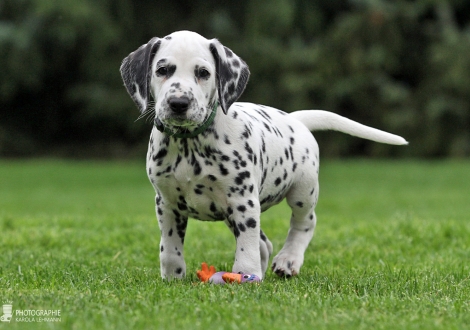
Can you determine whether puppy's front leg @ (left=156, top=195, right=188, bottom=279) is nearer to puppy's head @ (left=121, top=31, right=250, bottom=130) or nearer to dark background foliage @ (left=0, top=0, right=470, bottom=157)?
puppy's head @ (left=121, top=31, right=250, bottom=130)

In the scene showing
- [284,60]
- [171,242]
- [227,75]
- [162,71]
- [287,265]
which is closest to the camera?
[162,71]

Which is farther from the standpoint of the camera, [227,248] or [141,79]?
[227,248]

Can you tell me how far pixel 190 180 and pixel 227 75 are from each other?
752mm

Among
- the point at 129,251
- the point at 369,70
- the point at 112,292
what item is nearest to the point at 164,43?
the point at 112,292

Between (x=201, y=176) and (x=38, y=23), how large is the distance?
2270 centimetres

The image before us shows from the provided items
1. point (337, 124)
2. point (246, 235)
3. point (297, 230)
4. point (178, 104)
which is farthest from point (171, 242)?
point (337, 124)

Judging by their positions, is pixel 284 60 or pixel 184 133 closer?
pixel 184 133

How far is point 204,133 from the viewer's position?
5.07m

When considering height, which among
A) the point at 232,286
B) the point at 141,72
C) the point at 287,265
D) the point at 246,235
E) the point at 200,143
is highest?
the point at 141,72

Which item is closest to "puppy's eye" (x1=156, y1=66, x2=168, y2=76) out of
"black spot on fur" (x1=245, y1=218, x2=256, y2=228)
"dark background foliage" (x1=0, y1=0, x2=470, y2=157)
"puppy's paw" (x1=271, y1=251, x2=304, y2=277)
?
"black spot on fur" (x1=245, y1=218, x2=256, y2=228)

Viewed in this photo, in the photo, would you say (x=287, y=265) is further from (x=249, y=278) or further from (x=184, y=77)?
(x=184, y=77)

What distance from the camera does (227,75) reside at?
5.14 metres

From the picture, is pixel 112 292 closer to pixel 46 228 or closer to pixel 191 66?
pixel 191 66

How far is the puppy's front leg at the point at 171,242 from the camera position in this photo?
5422 millimetres
